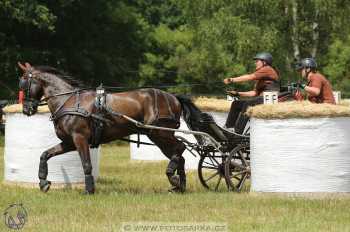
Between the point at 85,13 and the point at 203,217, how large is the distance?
115 ft

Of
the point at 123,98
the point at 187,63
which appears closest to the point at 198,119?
the point at 123,98

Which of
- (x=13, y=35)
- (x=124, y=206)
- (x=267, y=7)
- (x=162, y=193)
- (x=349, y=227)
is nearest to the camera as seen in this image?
(x=349, y=227)

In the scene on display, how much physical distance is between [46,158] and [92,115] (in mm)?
1073

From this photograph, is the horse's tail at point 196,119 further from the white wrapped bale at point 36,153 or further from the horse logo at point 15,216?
the horse logo at point 15,216

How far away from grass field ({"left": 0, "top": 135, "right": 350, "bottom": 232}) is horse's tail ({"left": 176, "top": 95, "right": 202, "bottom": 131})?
3.69 feet

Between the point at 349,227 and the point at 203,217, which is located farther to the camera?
the point at 203,217

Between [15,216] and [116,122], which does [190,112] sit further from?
[15,216]

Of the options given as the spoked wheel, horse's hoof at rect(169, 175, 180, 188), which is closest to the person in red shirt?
the spoked wheel

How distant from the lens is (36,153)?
1661 cm

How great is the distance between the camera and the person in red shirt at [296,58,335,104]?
15.1 m

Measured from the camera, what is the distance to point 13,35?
4425cm

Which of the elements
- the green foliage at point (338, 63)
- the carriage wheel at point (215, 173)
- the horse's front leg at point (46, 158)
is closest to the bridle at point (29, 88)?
the horse's front leg at point (46, 158)

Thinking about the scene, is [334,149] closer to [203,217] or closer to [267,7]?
[203,217]

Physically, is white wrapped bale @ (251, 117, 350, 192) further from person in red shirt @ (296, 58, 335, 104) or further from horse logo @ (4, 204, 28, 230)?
horse logo @ (4, 204, 28, 230)
